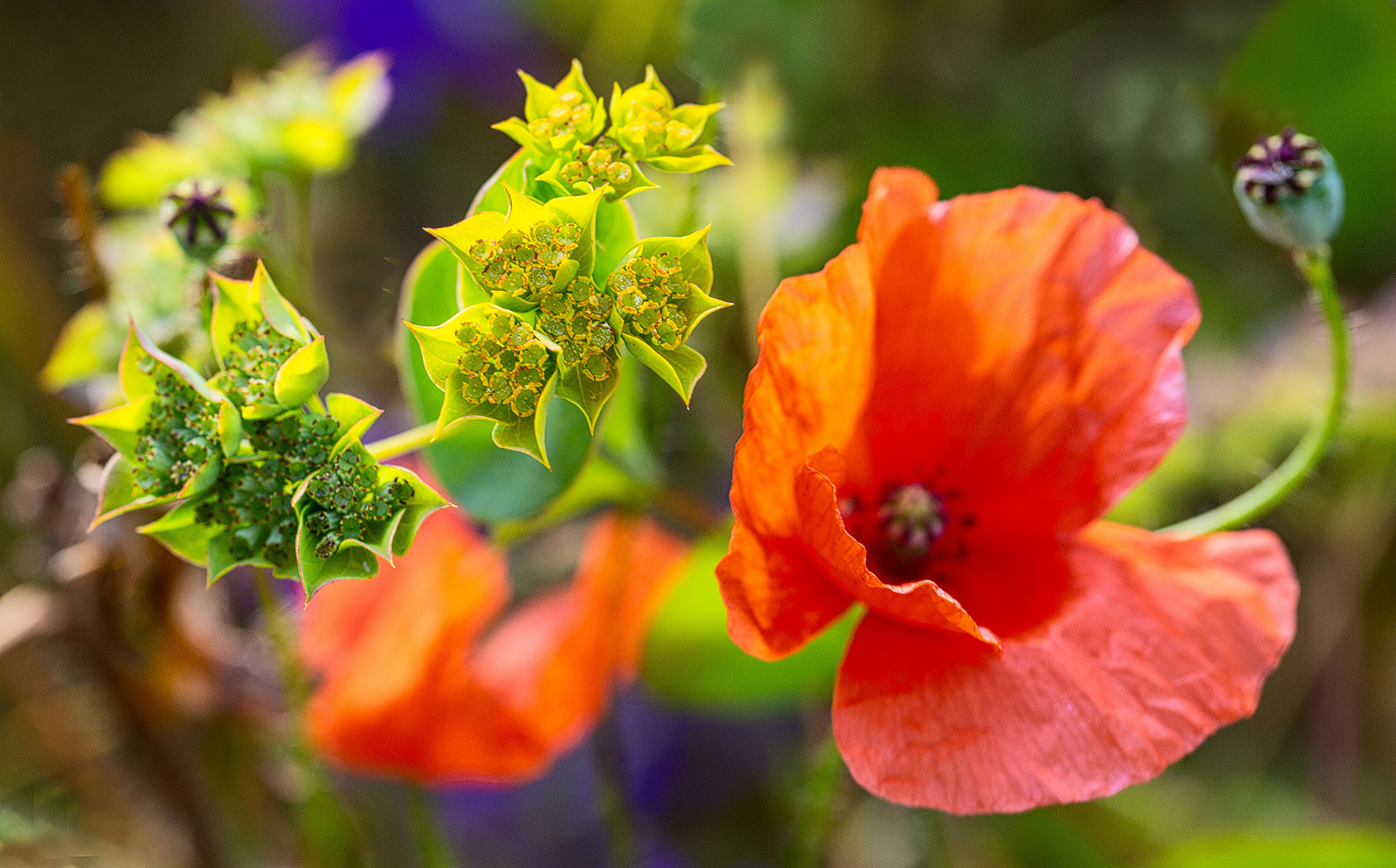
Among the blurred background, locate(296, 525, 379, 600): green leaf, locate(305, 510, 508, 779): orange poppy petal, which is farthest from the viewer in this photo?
the blurred background

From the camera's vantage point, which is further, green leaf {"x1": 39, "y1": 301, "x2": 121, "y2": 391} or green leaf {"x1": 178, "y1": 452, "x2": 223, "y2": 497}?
green leaf {"x1": 39, "y1": 301, "x2": 121, "y2": 391}

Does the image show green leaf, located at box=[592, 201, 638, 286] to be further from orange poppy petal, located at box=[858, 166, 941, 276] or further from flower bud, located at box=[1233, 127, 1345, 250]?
flower bud, located at box=[1233, 127, 1345, 250]

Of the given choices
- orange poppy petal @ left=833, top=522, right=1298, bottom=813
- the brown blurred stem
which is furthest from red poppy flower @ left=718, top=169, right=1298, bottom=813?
the brown blurred stem

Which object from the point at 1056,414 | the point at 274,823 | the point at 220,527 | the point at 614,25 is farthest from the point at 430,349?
the point at 614,25

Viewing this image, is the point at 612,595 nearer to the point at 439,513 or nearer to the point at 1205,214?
the point at 439,513

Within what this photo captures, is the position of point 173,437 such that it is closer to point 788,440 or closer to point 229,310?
point 229,310

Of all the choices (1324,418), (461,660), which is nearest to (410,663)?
(461,660)
